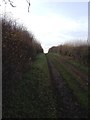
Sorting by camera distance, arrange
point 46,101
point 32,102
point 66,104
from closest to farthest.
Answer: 1. point 66,104
2. point 32,102
3. point 46,101

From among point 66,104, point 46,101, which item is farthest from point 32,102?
point 66,104

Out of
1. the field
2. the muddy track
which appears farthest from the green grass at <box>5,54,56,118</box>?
the muddy track

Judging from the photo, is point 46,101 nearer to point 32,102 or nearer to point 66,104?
point 32,102

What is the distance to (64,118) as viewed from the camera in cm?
832

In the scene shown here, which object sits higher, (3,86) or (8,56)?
(8,56)

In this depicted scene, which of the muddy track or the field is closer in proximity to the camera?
the muddy track

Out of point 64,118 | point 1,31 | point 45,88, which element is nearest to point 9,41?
point 1,31

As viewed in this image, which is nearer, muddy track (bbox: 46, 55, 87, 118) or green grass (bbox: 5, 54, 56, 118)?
muddy track (bbox: 46, 55, 87, 118)

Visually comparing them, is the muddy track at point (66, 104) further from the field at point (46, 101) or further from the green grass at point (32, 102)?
the green grass at point (32, 102)

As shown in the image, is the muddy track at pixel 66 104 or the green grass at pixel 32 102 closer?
the muddy track at pixel 66 104

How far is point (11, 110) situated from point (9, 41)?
5.11 m

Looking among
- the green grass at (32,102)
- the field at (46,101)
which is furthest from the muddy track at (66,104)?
the green grass at (32,102)

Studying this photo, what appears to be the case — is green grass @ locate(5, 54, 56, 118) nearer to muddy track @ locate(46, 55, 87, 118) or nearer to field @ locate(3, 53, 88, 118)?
field @ locate(3, 53, 88, 118)

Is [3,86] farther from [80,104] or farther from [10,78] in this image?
[80,104]
